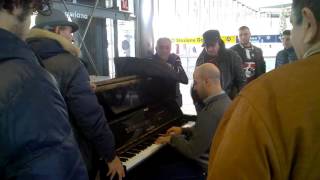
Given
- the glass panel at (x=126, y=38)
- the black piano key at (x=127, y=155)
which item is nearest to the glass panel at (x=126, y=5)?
the glass panel at (x=126, y=38)

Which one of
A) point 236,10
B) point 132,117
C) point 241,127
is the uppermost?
point 236,10

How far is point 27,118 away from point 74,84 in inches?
45.0

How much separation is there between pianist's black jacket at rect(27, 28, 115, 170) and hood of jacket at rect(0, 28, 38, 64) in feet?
3.37

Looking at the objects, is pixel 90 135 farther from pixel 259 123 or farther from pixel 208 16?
pixel 208 16

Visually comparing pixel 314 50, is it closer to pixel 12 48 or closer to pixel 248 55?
pixel 12 48

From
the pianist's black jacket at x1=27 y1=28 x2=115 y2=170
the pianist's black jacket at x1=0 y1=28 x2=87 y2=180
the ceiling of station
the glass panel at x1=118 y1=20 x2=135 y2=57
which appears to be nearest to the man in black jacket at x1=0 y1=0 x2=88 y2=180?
the pianist's black jacket at x1=0 y1=28 x2=87 y2=180

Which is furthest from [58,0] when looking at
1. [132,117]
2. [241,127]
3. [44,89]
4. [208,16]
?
[208,16]

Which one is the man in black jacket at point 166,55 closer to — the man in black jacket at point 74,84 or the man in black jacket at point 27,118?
the man in black jacket at point 74,84

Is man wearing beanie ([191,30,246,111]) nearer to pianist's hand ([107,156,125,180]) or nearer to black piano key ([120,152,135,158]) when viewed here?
black piano key ([120,152,135,158])

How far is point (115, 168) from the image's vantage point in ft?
7.25

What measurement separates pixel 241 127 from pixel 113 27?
395 cm

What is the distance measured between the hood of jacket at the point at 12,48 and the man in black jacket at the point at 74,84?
1007 millimetres

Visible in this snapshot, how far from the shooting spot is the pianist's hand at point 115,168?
2.20 meters

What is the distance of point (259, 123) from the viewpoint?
71cm
